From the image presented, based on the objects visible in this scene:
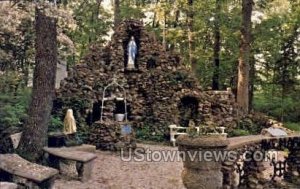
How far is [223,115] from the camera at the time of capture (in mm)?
17453

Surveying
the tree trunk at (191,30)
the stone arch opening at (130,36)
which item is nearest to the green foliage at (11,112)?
the stone arch opening at (130,36)

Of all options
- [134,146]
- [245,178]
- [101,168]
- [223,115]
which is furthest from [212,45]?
[245,178]

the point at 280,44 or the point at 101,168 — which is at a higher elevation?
the point at 280,44

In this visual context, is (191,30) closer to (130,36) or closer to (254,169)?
(130,36)

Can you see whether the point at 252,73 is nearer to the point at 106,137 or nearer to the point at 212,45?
the point at 212,45

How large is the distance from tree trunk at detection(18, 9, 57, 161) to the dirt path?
47.8 inches

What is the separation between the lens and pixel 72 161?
9234mm

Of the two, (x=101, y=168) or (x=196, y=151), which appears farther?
(x=101, y=168)

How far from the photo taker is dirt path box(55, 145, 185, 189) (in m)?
8.59

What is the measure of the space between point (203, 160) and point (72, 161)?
13.1ft

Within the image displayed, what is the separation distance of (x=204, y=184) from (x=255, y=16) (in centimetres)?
1864

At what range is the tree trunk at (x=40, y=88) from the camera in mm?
9398

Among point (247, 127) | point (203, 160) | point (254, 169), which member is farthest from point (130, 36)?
point (203, 160)

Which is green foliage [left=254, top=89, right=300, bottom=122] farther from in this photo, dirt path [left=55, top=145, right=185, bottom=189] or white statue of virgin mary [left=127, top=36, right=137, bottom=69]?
dirt path [left=55, top=145, right=185, bottom=189]
